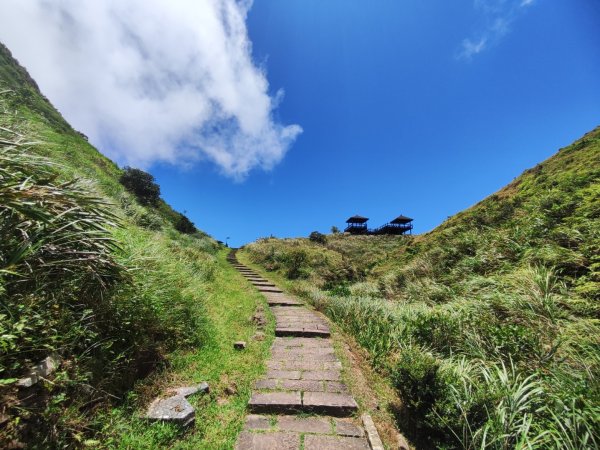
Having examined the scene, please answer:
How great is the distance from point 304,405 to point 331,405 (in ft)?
1.01

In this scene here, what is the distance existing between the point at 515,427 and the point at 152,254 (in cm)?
487

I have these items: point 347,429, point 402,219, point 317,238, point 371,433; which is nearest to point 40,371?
point 347,429

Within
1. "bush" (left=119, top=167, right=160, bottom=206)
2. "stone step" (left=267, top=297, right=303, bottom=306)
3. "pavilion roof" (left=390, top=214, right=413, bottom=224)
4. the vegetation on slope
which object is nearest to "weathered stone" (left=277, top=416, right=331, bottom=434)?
the vegetation on slope

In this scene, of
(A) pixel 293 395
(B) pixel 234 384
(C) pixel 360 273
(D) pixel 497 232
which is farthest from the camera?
(C) pixel 360 273

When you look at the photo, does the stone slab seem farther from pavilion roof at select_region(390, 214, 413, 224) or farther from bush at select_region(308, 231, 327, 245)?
pavilion roof at select_region(390, 214, 413, 224)

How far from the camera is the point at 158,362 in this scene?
10.9ft

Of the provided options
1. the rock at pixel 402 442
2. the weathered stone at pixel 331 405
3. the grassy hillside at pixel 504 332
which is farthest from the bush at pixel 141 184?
the rock at pixel 402 442

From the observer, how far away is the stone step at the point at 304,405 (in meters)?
2.95

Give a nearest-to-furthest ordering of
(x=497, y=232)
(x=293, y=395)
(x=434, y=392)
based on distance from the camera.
Result: (x=434, y=392) < (x=293, y=395) < (x=497, y=232)

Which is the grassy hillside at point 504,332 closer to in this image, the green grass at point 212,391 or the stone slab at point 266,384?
the stone slab at point 266,384

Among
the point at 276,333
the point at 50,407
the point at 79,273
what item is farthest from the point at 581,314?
the point at 79,273

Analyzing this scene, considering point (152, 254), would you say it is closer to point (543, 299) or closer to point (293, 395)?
point (293, 395)

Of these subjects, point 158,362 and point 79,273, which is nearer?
point 79,273

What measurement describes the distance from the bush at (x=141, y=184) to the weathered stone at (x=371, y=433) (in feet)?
77.1
